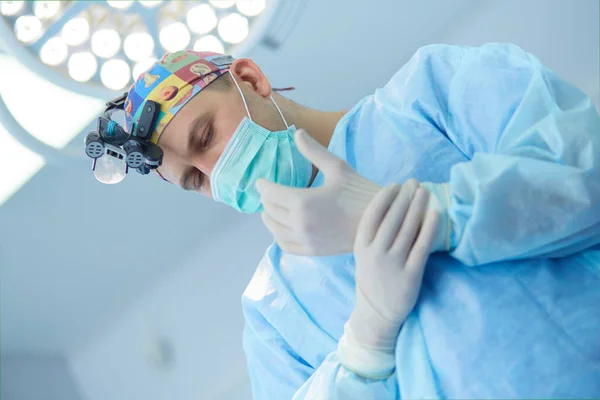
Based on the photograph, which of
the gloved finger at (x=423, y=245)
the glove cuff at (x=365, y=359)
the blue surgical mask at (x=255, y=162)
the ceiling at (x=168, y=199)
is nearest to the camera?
A: the gloved finger at (x=423, y=245)

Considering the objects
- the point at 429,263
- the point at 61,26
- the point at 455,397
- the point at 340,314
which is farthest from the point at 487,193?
the point at 61,26

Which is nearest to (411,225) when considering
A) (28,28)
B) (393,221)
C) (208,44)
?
(393,221)

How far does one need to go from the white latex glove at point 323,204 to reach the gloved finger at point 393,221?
5cm

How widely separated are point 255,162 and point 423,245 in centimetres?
53

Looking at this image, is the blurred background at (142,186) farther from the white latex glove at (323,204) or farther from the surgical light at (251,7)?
the white latex glove at (323,204)

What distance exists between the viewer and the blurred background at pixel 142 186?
173 centimetres

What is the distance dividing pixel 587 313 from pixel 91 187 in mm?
1422

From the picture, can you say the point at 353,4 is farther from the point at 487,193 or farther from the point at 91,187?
the point at 487,193

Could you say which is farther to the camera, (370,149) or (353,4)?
(353,4)

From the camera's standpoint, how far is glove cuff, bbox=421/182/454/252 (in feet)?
3.38

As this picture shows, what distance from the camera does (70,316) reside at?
226 centimetres

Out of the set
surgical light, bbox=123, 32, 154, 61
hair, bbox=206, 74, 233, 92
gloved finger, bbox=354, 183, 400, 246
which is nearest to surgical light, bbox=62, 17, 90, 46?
surgical light, bbox=123, 32, 154, 61

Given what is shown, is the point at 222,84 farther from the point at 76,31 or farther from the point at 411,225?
the point at 411,225

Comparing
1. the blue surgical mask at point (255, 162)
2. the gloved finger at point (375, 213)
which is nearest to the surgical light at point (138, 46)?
the blue surgical mask at point (255, 162)
